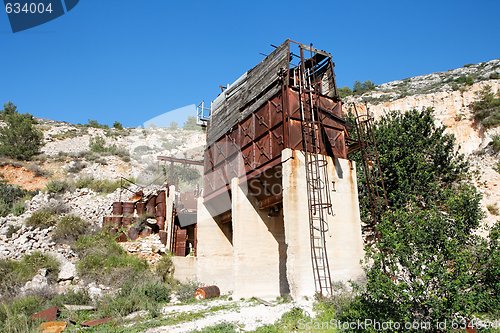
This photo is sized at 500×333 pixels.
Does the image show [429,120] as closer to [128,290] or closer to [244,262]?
[244,262]

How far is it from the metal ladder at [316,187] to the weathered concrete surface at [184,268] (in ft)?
28.5

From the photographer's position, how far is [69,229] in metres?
19.4

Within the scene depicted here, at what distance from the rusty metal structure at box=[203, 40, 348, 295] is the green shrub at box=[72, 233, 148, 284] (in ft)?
17.5

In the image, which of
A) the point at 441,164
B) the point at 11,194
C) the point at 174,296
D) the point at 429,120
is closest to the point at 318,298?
the point at 174,296

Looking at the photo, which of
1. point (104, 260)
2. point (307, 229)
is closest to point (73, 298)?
point (104, 260)

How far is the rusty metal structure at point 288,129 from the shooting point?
43.8ft

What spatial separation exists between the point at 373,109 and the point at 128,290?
110 ft

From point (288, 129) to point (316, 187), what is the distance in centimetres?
239

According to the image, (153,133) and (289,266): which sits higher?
(153,133)

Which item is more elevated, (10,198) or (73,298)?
(10,198)

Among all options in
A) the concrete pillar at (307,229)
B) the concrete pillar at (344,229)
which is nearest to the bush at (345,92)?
the concrete pillar at (344,229)

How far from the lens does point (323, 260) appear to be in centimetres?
1268

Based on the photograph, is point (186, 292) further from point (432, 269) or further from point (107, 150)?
point (107, 150)

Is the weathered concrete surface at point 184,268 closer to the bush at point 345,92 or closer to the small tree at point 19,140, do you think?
the small tree at point 19,140
